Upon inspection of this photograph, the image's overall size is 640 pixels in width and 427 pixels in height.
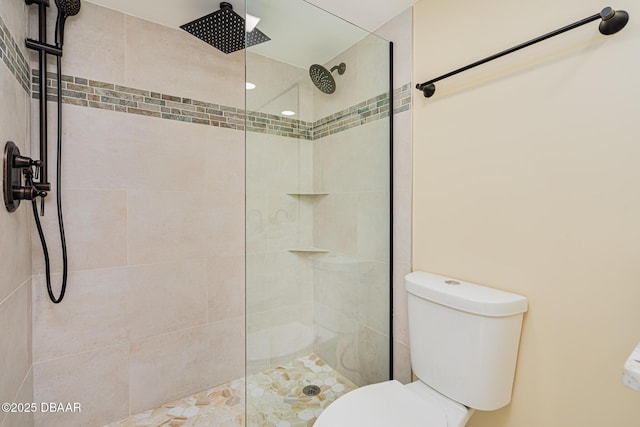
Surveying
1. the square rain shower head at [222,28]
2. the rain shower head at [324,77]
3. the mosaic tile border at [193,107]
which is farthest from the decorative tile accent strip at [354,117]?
the square rain shower head at [222,28]

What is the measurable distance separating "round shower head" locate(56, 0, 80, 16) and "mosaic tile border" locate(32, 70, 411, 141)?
0.92ft

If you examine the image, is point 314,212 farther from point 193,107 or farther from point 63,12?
point 63,12

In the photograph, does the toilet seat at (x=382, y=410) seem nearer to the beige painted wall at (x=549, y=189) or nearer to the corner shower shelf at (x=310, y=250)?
the beige painted wall at (x=549, y=189)

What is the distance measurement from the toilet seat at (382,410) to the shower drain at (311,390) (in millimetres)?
323

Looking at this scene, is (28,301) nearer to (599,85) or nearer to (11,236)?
(11,236)

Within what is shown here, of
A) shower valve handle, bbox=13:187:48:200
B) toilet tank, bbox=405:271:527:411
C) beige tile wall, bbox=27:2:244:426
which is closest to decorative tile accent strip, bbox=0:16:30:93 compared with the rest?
beige tile wall, bbox=27:2:244:426

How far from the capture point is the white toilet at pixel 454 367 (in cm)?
108

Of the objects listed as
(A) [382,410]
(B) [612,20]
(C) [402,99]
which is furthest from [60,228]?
(B) [612,20]

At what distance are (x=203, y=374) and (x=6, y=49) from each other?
72.1 inches

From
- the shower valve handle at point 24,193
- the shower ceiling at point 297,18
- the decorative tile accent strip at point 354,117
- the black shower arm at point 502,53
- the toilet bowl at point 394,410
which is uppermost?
the shower ceiling at point 297,18

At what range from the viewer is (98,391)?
1.60 metres

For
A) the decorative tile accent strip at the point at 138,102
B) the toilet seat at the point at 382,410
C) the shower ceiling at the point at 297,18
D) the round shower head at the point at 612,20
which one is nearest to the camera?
the round shower head at the point at 612,20

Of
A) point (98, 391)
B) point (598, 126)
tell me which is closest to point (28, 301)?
point (98, 391)

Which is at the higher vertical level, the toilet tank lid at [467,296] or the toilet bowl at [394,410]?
the toilet tank lid at [467,296]
